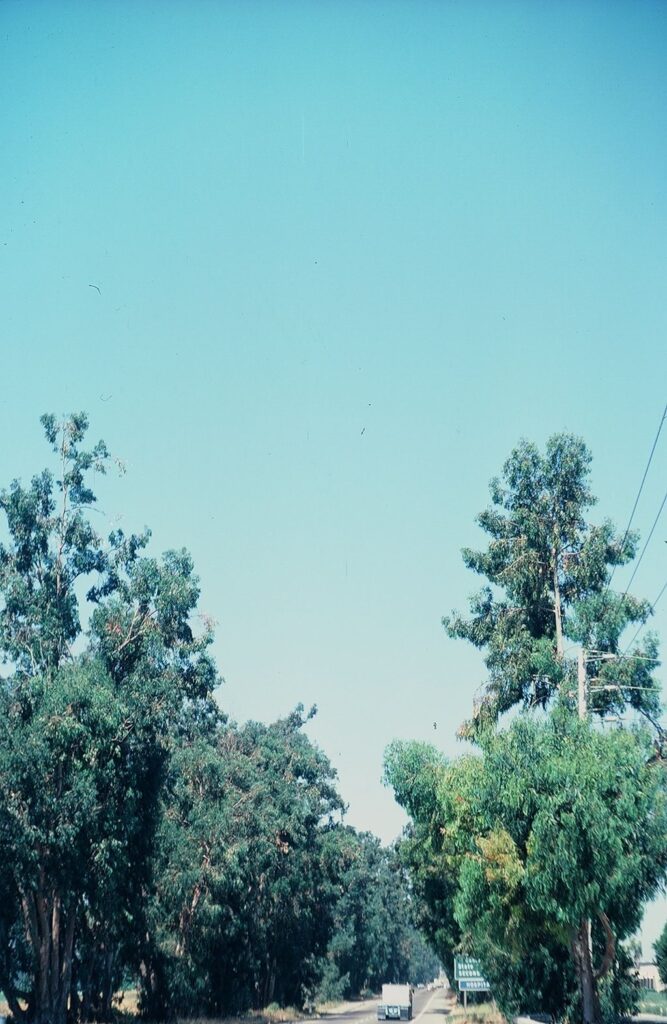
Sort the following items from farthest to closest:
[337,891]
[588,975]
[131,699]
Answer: [337,891] < [131,699] < [588,975]

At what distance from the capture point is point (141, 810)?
34062 millimetres

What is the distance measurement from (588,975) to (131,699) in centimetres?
1795

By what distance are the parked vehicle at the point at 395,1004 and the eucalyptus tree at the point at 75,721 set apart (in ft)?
97.3

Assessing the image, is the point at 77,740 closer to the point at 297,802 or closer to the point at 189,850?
the point at 189,850

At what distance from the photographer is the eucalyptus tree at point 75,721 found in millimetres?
30078

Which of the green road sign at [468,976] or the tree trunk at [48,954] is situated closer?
the tree trunk at [48,954]

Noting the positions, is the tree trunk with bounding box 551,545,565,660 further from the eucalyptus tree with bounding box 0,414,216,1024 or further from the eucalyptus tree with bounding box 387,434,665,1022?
the eucalyptus tree with bounding box 0,414,216,1024

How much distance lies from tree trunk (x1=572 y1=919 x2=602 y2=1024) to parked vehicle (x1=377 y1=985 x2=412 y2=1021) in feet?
138

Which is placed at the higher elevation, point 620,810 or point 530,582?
point 530,582

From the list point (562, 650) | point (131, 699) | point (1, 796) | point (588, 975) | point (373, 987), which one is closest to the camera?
point (588, 975)

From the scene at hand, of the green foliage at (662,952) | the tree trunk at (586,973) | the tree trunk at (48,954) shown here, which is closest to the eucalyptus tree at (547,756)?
the tree trunk at (586,973)

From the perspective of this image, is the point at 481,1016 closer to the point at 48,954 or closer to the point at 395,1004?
the point at 395,1004

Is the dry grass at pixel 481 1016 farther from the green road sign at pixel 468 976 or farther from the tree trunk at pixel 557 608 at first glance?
the tree trunk at pixel 557 608

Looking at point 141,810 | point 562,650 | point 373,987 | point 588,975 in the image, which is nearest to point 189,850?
point 141,810
